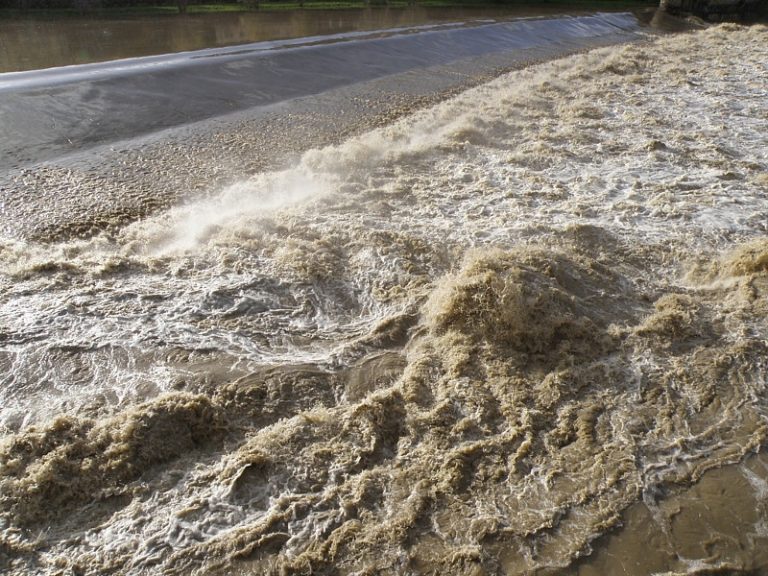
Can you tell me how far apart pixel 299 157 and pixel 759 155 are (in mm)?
7053

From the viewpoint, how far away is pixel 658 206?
24.5ft

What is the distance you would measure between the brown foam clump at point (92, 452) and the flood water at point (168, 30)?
10.7 metres

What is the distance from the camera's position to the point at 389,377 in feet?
15.6

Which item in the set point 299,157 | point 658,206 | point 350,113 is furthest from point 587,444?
point 350,113

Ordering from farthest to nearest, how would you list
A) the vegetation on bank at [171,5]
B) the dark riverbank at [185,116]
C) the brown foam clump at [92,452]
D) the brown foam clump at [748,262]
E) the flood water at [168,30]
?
the vegetation on bank at [171,5] → the flood water at [168,30] → the dark riverbank at [185,116] → the brown foam clump at [748,262] → the brown foam clump at [92,452]

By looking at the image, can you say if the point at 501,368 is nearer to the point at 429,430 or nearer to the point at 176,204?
the point at 429,430

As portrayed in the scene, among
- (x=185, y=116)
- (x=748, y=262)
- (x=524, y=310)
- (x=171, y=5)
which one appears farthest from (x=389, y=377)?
(x=171, y=5)

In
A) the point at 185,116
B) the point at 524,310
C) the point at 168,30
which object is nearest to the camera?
the point at 524,310

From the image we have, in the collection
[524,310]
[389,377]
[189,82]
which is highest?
[189,82]

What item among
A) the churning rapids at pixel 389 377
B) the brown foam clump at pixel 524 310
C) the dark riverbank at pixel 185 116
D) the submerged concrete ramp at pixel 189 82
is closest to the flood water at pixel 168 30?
the submerged concrete ramp at pixel 189 82

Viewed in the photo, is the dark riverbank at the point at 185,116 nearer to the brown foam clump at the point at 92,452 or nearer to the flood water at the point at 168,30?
the flood water at the point at 168,30

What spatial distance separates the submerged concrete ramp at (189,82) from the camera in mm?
9242

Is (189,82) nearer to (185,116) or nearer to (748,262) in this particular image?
(185,116)

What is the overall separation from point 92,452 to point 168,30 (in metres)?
15.9
